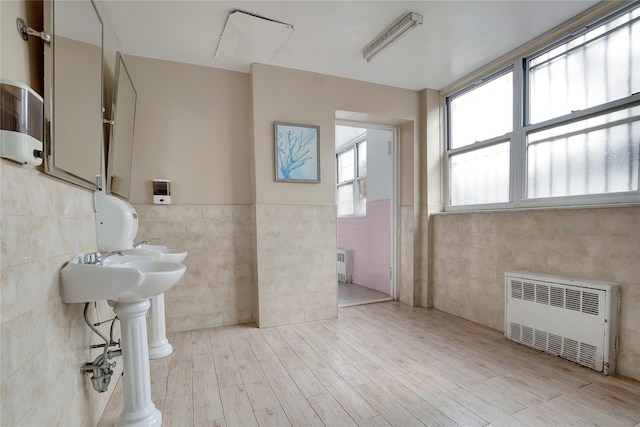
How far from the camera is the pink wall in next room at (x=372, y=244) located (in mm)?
4145

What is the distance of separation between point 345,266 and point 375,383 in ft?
10.3

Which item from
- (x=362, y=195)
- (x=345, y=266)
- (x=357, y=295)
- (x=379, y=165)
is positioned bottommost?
Result: (x=357, y=295)

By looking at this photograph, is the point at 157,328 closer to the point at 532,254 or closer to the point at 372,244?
the point at 372,244

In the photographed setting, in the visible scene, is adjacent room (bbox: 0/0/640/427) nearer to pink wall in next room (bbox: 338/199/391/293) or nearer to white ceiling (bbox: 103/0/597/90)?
white ceiling (bbox: 103/0/597/90)

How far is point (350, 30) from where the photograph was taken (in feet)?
7.67

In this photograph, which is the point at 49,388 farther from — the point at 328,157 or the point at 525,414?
the point at 328,157

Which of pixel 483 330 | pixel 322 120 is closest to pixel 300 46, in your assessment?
pixel 322 120

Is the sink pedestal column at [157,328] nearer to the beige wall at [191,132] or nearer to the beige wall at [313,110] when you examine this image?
the beige wall at [191,132]

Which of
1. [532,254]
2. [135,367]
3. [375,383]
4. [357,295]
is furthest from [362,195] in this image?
[135,367]

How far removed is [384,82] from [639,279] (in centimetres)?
281

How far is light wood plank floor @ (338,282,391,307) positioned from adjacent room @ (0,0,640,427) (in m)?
0.06

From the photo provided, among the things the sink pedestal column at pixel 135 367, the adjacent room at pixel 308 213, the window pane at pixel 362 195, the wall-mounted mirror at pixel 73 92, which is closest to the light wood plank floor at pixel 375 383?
the adjacent room at pixel 308 213

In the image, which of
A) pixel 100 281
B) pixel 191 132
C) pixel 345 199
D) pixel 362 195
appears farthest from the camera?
pixel 345 199

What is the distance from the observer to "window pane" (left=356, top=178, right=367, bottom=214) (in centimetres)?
489
